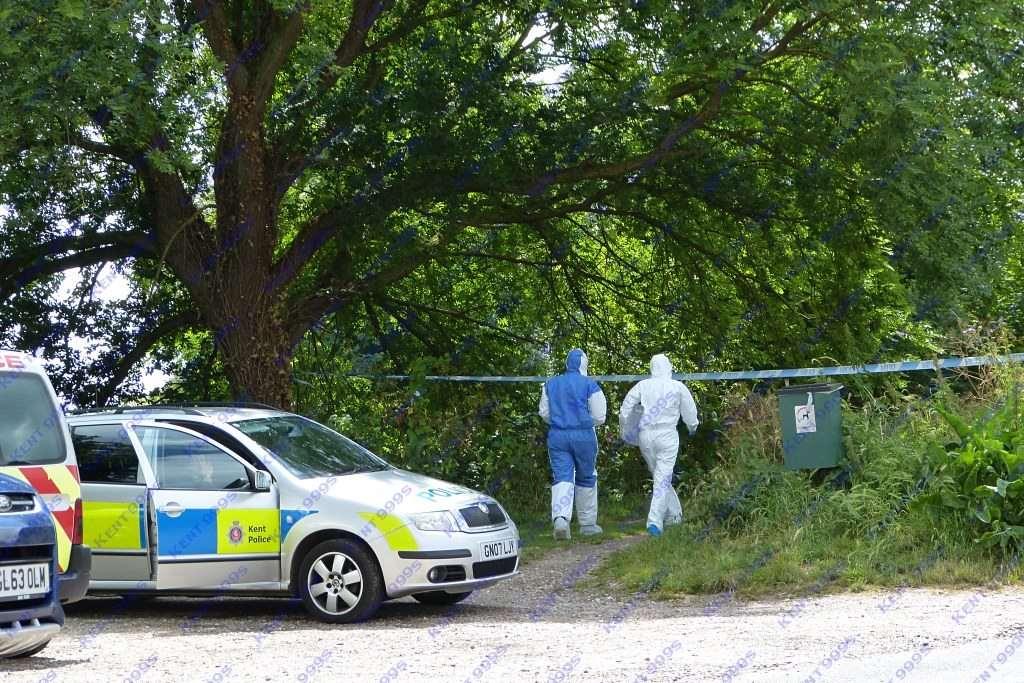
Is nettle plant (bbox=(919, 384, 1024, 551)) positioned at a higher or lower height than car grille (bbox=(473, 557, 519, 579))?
higher

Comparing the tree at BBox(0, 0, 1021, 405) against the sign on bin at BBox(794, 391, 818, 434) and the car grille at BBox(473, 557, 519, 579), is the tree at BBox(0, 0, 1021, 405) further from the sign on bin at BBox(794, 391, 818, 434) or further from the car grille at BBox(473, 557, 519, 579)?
the car grille at BBox(473, 557, 519, 579)

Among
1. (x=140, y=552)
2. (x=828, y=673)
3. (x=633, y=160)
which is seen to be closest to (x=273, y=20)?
(x=633, y=160)

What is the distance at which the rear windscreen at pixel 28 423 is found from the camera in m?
8.19

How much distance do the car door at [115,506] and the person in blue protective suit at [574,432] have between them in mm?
5085

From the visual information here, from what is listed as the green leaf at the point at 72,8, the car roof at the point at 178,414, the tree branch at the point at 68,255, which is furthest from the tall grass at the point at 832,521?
the tree branch at the point at 68,255

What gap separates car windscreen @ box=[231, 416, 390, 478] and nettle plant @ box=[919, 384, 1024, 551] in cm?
437

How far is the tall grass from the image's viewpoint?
32.8 ft

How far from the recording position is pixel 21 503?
7.51 m

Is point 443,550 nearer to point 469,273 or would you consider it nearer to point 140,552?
point 140,552

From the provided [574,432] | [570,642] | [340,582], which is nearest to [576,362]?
[574,432]

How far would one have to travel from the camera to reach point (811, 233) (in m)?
16.7

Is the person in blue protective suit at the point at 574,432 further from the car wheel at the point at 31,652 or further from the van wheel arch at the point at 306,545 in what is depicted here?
the car wheel at the point at 31,652

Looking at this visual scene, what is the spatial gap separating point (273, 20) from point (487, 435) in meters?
5.90

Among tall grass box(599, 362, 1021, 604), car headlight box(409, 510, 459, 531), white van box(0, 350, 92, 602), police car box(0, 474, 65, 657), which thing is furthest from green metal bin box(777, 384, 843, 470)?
police car box(0, 474, 65, 657)
